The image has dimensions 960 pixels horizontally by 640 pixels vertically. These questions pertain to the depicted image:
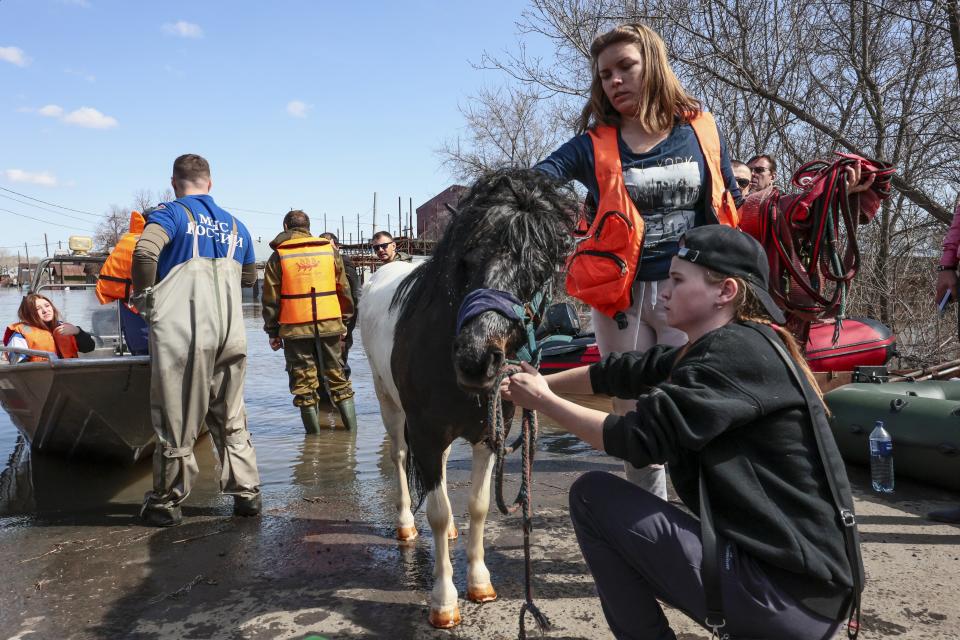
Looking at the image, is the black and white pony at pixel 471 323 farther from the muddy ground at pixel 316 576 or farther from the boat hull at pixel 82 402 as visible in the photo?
the boat hull at pixel 82 402

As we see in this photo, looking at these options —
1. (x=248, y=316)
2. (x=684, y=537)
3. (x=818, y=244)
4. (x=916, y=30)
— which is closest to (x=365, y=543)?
(x=684, y=537)

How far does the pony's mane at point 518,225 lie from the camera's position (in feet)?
7.79

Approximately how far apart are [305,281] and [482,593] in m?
4.39

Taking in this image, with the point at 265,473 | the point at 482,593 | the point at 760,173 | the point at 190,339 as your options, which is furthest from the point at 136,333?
the point at 760,173

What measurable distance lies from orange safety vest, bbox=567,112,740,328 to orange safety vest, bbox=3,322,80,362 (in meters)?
4.81

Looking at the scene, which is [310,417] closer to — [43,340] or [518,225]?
[43,340]

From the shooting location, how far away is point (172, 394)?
13.3ft

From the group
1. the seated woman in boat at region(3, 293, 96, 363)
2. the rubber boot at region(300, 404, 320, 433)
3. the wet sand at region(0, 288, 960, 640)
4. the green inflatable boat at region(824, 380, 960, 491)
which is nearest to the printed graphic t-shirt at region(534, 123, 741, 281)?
the wet sand at region(0, 288, 960, 640)

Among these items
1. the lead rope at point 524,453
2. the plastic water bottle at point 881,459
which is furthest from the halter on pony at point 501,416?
the plastic water bottle at point 881,459

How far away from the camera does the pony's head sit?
6.88 feet

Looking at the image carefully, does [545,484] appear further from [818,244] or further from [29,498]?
[29,498]

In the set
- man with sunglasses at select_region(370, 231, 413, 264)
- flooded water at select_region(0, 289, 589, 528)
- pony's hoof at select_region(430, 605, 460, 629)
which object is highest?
man with sunglasses at select_region(370, 231, 413, 264)

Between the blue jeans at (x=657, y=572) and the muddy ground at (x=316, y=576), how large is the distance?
2.59 ft

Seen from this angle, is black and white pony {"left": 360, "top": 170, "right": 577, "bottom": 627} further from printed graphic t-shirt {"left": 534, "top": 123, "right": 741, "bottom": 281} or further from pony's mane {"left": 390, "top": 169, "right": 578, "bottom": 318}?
printed graphic t-shirt {"left": 534, "top": 123, "right": 741, "bottom": 281}
